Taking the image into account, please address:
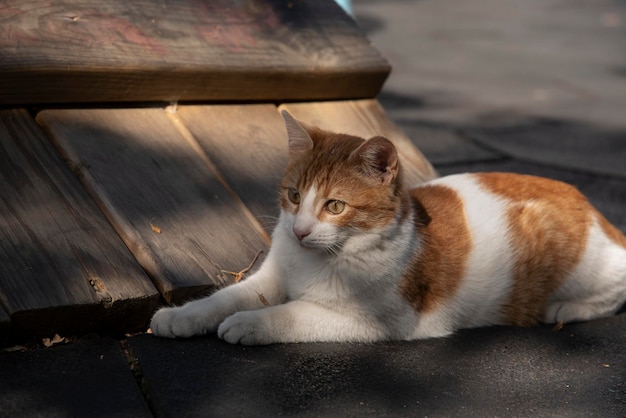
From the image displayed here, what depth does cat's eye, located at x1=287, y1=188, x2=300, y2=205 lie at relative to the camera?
3.06m

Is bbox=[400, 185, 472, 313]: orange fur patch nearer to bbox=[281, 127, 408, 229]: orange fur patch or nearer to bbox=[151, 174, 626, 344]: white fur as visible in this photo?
bbox=[151, 174, 626, 344]: white fur

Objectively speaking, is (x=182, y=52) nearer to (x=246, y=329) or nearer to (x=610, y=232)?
(x=246, y=329)

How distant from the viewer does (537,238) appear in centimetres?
343

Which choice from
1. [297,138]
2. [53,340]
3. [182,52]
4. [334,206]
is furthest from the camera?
[182,52]

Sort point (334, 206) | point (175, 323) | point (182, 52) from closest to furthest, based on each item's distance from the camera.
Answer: point (175, 323)
point (334, 206)
point (182, 52)

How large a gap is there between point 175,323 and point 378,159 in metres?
0.86

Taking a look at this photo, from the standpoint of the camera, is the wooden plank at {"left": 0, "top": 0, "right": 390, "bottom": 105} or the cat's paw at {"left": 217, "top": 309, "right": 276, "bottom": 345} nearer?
the cat's paw at {"left": 217, "top": 309, "right": 276, "bottom": 345}

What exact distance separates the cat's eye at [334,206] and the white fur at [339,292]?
0.13 ft

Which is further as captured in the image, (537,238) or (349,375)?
(537,238)

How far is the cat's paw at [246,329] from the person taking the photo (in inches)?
114

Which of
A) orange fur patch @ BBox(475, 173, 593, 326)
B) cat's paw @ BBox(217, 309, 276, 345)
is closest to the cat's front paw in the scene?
cat's paw @ BBox(217, 309, 276, 345)

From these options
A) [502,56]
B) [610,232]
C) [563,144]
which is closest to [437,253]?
[610,232]

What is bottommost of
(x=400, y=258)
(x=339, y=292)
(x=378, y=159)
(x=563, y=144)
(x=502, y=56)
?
(x=502, y=56)

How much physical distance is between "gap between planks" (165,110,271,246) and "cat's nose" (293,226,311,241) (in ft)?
1.61
